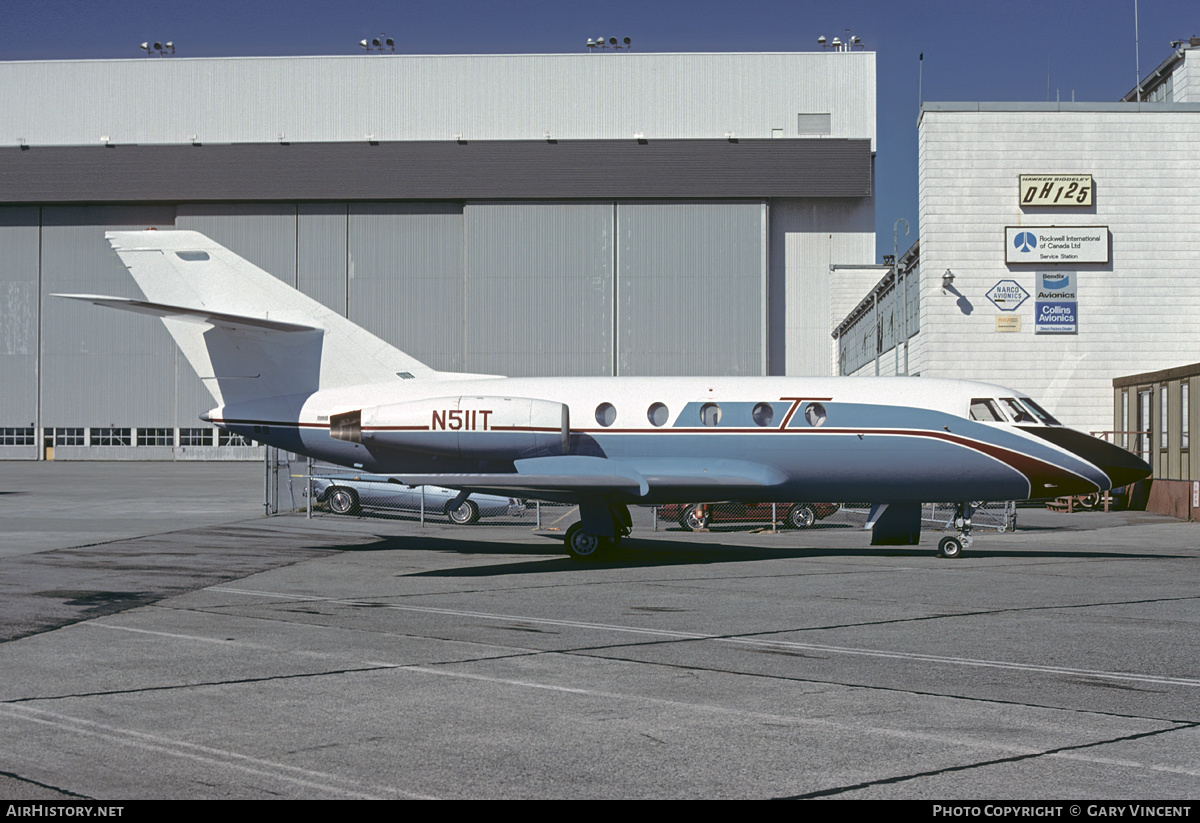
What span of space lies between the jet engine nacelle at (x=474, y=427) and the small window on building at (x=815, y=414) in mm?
4217

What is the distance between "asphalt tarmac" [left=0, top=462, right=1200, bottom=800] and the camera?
6.53 metres

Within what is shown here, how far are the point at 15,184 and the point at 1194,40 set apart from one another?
2553 inches

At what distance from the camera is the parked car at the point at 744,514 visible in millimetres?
27594

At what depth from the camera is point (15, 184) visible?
7119 cm

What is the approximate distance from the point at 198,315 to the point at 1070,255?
2861 cm

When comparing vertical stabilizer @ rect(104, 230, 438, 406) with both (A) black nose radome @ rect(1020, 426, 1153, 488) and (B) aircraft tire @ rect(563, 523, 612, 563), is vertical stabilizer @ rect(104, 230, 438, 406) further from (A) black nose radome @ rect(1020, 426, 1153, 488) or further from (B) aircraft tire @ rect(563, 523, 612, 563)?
(A) black nose radome @ rect(1020, 426, 1153, 488)

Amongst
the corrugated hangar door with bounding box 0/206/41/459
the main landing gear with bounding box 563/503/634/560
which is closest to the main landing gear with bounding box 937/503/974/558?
the main landing gear with bounding box 563/503/634/560

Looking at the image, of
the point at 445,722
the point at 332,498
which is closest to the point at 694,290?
the point at 332,498

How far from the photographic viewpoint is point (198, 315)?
2022 centimetres

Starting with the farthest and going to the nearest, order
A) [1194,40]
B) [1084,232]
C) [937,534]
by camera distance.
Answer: [1194,40]
[1084,232]
[937,534]

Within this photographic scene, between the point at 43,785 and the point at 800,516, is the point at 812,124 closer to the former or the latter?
the point at 800,516

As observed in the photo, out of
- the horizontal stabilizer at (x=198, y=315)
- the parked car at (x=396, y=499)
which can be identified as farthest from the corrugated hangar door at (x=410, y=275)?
the horizontal stabilizer at (x=198, y=315)

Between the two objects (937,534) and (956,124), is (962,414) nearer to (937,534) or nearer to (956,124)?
(937,534)

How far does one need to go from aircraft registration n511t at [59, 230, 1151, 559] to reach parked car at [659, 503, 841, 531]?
619 cm
